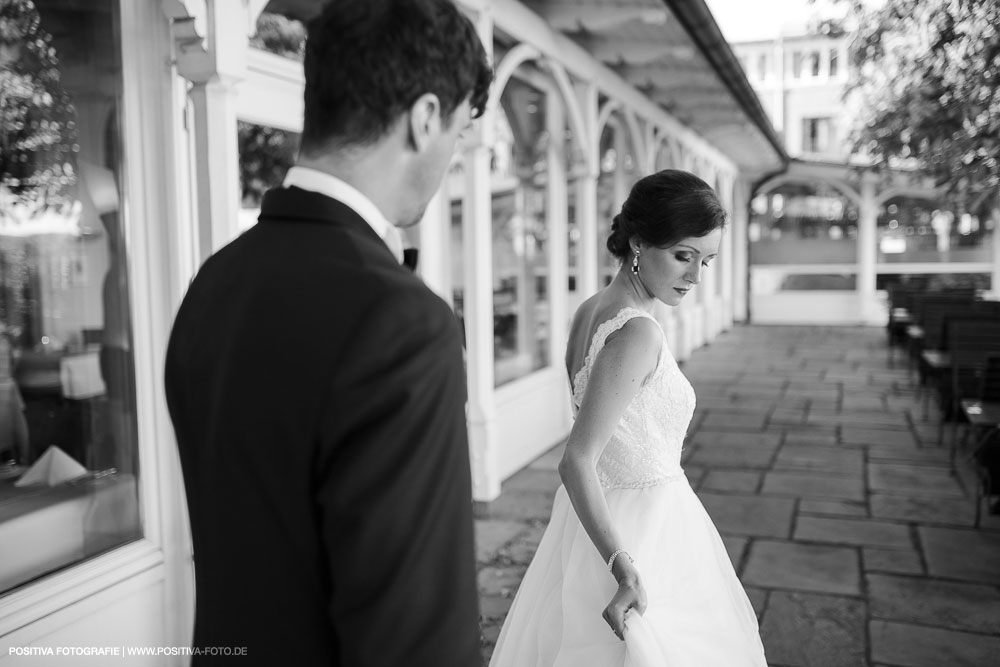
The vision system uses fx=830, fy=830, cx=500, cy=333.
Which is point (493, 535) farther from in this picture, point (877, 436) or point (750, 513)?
point (877, 436)

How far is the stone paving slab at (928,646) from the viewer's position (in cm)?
317

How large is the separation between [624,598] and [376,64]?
1.25 metres

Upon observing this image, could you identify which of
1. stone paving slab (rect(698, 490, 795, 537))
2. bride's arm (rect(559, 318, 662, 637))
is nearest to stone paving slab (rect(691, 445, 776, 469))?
stone paving slab (rect(698, 490, 795, 537))

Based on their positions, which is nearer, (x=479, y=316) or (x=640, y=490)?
(x=640, y=490)

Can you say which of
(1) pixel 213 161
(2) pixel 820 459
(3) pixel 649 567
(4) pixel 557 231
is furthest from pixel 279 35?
(2) pixel 820 459

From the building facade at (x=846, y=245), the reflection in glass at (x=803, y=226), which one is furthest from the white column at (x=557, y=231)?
the reflection in glass at (x=803, y=226)

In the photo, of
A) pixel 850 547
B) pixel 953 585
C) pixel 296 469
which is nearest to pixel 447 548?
pixel 296 469

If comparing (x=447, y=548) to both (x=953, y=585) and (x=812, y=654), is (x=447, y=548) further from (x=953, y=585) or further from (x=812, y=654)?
(x=953, y=585)

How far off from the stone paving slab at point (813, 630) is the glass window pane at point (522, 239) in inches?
122

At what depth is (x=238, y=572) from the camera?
831 mm

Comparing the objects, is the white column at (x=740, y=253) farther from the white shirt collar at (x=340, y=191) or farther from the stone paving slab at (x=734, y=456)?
the white shirt collar at (x=340, y=191)

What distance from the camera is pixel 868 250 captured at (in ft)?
58.1

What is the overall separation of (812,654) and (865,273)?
1619 cm

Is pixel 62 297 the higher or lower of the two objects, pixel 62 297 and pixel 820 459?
the higher
